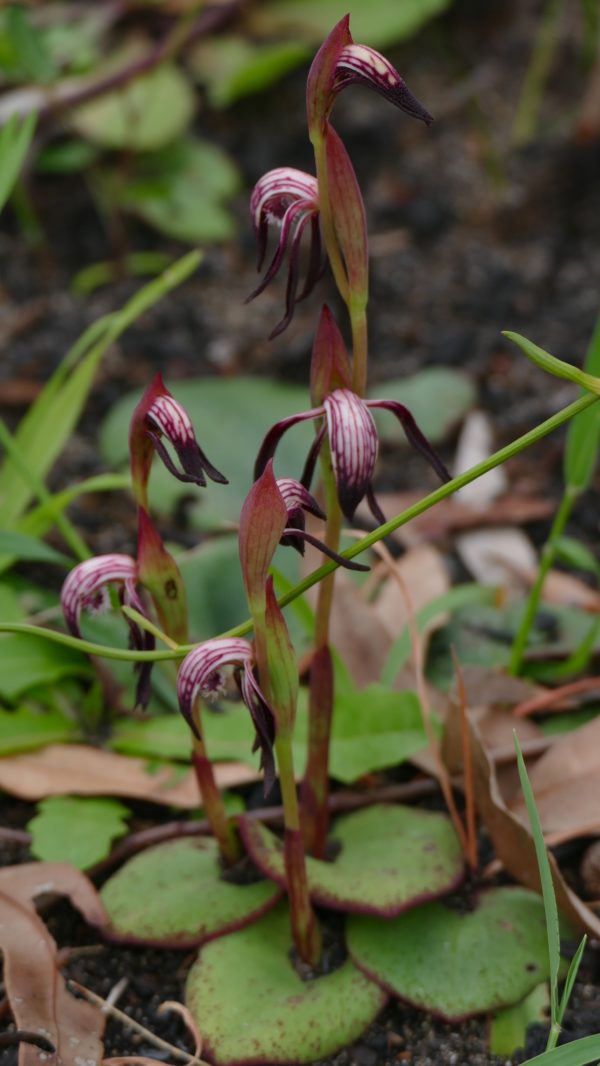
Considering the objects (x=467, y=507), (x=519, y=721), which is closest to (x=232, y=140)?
(x=467, y=507)

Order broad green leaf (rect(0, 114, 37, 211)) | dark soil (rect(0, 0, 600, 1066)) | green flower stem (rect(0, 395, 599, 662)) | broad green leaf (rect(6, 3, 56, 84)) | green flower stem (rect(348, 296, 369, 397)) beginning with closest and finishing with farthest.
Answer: green flower stem (rect(0, 395, 599, 662)) → green flower stem (rect(348, 296, 369, 397)) → broad green leaf (rect(0, 114, 37, 211)) → broad green leaf (rect(6, 3, 56, 84)) → dark soil (rect(0, 0, 600, 1066))

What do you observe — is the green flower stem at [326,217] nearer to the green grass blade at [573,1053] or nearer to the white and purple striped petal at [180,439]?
the white and purple striped petal at [180,439]

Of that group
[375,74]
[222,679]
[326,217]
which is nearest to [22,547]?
[222,679]

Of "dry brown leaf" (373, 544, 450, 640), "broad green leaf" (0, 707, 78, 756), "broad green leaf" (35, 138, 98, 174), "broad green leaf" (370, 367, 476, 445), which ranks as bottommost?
"broad green leaf" (0, 707, 78, 756)

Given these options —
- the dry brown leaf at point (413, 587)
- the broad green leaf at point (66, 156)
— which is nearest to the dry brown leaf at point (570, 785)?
the dry brown leaf at point (413, 587)

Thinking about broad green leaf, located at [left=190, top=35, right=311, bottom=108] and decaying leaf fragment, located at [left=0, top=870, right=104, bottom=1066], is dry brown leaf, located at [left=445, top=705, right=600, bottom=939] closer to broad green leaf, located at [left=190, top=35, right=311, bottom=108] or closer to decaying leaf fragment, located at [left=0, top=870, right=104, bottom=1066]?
decaying leaf fragment, located at [left=0, top=870, right=104, bottom=1066]

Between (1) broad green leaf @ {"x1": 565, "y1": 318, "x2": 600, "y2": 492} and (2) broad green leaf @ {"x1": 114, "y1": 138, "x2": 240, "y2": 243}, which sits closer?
(1) broad green leaf @ {"x1": 565, "y1": 318, "x2": 600, "y2": 492}

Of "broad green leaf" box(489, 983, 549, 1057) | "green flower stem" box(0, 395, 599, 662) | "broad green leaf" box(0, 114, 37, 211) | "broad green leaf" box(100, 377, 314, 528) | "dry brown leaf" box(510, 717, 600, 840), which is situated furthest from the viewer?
"broad green leaf" box(100, 377, 314, 528)

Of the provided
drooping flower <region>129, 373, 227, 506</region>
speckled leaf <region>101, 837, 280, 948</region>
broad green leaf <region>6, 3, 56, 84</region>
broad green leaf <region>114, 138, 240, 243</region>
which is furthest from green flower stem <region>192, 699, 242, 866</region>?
broad green leaf <region>114, 138, 240, 243</region>
